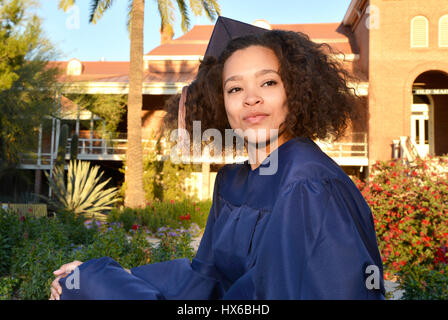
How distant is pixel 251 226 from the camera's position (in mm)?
1242

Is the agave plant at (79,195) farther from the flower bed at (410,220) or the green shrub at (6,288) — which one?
the flower bed at (410,220)

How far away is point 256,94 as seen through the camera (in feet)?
4.83

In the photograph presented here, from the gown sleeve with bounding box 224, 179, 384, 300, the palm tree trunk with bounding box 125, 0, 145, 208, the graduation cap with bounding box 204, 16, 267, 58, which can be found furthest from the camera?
the palm tree trunk with bounding box 125, 0, 145, 208

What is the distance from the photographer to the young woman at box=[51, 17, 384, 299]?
3.24 feet

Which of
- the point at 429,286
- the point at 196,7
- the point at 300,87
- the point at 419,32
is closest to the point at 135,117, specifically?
the point at 196,7

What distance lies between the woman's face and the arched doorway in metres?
17.6

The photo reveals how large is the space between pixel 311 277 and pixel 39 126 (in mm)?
17661

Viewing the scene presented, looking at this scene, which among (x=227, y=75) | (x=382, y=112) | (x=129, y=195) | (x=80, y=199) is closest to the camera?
(x=227, y=75)

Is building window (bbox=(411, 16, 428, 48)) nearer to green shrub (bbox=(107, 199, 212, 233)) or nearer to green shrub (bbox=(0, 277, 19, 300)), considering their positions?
green shrub (bbox=(107, 199, 212, 233))

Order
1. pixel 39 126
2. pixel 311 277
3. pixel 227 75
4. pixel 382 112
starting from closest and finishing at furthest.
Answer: pixel 311 277
pixel 227 75
pixel 382 112
pixel 39 126

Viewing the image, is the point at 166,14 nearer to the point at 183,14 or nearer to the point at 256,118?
the point at 183,14

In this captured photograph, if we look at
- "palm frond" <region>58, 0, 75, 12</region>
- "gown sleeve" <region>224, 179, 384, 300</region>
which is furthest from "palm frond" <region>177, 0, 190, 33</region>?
"gown sleeve" <region>224, 179, 384, 300</region>
